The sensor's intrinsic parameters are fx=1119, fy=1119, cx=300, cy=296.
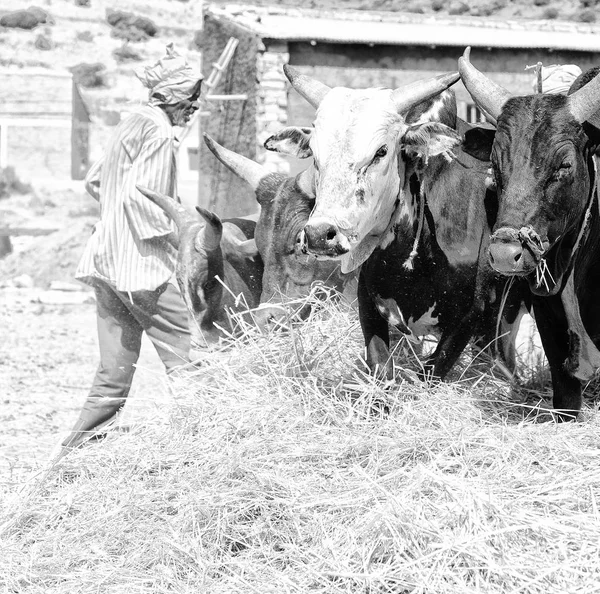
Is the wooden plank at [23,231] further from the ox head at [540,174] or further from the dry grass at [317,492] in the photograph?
the ox head at [540,174]

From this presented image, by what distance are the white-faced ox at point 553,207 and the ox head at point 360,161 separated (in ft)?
0.86

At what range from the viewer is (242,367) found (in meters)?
5.15

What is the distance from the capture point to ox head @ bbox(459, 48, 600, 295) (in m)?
4.11

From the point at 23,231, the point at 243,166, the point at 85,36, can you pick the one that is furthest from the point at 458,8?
the point at 243,166

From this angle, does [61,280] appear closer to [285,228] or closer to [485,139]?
[285,228]

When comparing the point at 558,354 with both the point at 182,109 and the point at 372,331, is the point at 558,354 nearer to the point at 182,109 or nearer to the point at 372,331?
the point at 372,331

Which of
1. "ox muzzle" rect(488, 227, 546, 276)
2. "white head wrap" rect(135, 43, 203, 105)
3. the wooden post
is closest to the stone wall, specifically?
"white head wrap" rect(135, 43, 203, 105)

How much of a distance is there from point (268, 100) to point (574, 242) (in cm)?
1019

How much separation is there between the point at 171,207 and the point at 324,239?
221 cm

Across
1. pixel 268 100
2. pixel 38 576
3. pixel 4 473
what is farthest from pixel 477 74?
pixel 268 100

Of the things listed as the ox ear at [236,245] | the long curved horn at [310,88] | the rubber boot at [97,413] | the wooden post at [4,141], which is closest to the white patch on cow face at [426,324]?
the long curved horn at [310,88]

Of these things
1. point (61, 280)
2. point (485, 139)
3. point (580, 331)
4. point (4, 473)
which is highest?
point (485, 139)

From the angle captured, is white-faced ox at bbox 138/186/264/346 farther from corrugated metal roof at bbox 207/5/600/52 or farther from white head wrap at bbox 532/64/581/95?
corrugated metal roof at bbox 207/5/600/52

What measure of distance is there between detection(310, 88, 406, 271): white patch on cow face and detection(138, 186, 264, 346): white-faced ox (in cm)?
150
